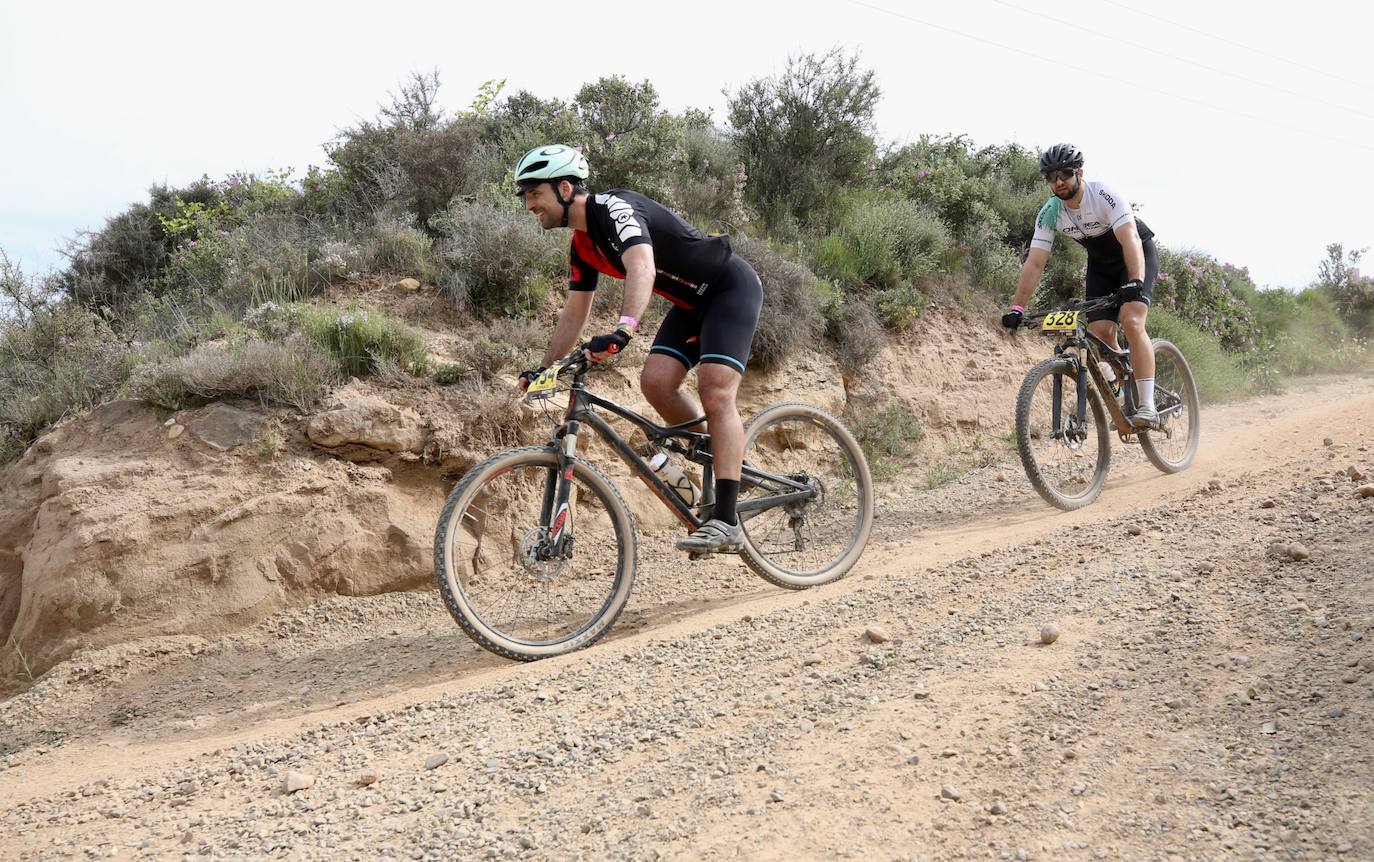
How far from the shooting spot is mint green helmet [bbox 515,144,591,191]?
490cm

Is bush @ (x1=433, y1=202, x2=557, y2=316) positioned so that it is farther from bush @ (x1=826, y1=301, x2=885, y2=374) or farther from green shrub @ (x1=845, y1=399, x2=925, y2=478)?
green shrub @ (x1=845, y1=399, x2=925, y2=478)

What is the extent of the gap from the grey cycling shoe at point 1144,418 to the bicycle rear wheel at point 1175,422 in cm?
24

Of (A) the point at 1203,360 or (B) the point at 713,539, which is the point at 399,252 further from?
(A) the point at 1203,360

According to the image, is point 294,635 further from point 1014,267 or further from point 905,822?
point 1014,267

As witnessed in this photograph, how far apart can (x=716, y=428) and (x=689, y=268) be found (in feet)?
2.94

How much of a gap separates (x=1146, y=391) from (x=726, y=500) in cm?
424

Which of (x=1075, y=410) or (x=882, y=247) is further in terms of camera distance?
(x=882, y=247)

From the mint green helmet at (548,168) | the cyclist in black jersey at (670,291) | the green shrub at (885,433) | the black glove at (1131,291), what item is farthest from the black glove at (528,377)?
the black glove at (1131,291)

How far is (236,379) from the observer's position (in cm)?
642

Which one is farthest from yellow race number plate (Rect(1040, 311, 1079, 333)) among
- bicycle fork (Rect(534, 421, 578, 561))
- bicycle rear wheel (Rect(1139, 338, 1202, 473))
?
bicycle fork (Rect(534, 421, 578, 561))

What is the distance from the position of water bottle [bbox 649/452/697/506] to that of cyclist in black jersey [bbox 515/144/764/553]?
Answer: 0.24m

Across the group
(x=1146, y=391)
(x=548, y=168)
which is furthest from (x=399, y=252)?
(x=1146, y=391)

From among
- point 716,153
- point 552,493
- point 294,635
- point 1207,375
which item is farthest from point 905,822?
point 1207,375

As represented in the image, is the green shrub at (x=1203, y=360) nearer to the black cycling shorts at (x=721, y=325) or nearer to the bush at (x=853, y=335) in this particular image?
the bush at (x=853, y=335)
